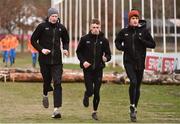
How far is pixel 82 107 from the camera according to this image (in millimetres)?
14883

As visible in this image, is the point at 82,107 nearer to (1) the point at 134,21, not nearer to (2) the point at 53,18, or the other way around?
(2) the point at 53,18

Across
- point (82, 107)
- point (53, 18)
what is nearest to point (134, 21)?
point (53, 18)

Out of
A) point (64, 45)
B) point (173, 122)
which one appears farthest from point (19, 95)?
point (173, 122)

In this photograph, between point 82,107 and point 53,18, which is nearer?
point 53,18

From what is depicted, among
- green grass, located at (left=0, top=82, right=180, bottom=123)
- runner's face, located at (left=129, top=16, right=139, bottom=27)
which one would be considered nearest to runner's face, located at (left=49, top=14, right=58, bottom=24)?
runner's face, located at (left=129, top=16, right=139, bottom=27)

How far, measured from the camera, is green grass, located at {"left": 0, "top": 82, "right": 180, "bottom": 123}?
12438 millimetres

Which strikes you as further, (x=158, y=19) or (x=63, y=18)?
(x=63, y=18)

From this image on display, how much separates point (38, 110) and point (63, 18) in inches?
1279

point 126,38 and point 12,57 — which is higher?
point 126,38

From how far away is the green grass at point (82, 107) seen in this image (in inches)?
490

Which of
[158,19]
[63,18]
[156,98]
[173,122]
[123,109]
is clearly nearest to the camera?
[173,122]

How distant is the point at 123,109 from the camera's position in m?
14.6

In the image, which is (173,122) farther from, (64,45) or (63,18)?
(63,18)

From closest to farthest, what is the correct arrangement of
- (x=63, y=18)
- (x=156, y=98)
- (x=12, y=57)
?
(x=156, y=98) → (x=12, y=57) → (x=63, y=18)
